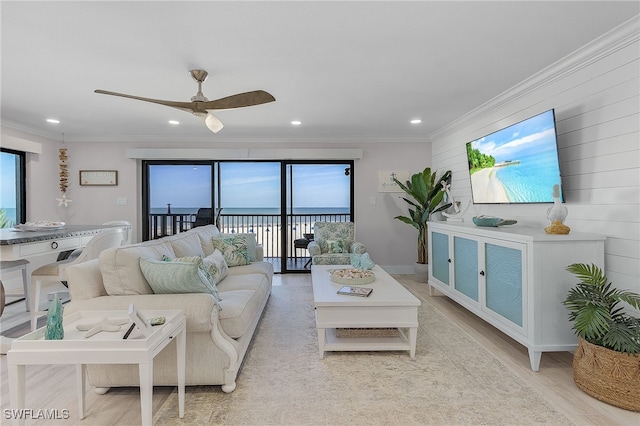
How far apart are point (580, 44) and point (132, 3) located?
296 cm

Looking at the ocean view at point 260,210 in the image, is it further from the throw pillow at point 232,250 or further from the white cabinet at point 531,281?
the white cabinet at point 531,281

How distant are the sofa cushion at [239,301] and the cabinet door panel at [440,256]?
A: 2.06 meters

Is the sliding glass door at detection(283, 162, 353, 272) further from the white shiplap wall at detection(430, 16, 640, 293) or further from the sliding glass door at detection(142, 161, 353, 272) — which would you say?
the white shiplap wall at detection(430, 16, 640, 293)

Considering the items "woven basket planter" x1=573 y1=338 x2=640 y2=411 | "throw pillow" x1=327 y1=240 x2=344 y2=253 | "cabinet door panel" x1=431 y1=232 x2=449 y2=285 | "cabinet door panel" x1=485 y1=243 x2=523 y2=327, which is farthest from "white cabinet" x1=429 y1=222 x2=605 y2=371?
"throw pillow" x1=327 y1=240 x2=344 y2=253

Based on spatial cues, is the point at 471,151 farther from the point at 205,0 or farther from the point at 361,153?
the point at 205,0

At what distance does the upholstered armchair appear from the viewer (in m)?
4.45

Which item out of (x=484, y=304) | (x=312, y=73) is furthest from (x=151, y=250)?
(x=484, y=304)

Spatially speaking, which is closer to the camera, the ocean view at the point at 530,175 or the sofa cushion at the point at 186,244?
the ocean view at the point at 530,175

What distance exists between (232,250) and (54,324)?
7.32 ft

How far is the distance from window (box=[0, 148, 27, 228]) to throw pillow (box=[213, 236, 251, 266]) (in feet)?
10.8

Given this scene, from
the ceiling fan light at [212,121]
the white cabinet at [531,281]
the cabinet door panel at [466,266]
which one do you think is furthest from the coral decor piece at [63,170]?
the white cabinet at [531,281]

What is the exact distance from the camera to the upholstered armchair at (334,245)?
4.45 meters

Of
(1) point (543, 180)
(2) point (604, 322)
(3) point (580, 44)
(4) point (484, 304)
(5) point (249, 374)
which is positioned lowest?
(5) point (249, 374)

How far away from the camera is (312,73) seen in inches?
111
